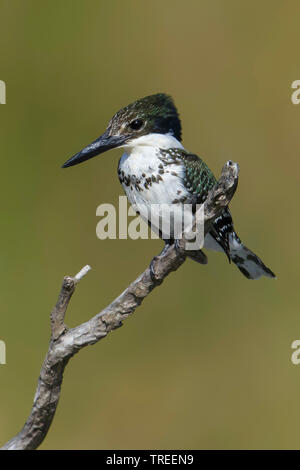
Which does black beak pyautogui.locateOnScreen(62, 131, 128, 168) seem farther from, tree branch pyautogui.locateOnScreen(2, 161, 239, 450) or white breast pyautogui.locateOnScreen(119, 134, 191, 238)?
tree branch pyautogui.locateOnScreen(2, 161, 239, 450)

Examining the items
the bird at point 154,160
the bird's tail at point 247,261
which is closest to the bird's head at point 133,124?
Result: the bird at point 154,160

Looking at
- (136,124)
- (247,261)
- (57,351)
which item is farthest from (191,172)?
(57,351)

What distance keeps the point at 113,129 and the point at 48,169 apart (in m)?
1.18


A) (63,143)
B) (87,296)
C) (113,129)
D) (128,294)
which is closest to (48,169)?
(63,143)

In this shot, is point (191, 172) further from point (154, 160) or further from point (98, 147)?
point (98, 147)

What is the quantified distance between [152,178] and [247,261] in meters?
0.53

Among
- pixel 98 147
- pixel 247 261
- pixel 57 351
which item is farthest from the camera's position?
pixel 247 261

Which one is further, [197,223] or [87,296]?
[87,296]

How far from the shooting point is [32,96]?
3.54 metres

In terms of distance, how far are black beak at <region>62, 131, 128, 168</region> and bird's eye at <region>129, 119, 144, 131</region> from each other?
49 millimetres

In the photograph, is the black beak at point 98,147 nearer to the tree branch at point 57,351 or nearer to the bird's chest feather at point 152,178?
the bird's chest feather at point 152,178

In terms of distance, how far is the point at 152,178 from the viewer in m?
2.37
